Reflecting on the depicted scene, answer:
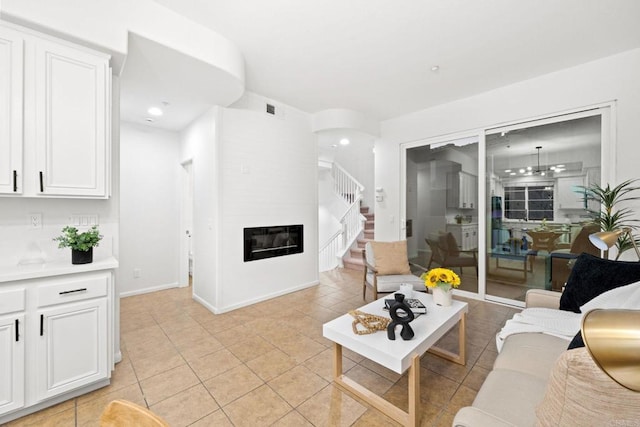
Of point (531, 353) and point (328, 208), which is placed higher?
point (328, 208)

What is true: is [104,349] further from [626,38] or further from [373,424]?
[626,38]

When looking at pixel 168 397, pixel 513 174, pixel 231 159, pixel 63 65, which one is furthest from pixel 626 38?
pixel 168 397

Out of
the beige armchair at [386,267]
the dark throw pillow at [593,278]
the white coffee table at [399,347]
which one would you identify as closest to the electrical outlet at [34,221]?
the white coffee table at [399,347]

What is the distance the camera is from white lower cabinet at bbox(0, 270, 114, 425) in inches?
67.7

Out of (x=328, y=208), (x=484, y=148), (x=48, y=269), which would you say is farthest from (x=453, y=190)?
(x=48, y=269)

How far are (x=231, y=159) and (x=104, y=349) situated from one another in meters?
2.34

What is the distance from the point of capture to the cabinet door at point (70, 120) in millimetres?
1920

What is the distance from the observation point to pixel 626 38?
268cm

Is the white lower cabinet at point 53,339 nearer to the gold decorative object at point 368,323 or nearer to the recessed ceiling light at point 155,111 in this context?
the gold decorative object at point 368,323

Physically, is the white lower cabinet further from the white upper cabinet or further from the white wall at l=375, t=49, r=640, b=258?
the white wall at l=375, t=49, r=640, b=258

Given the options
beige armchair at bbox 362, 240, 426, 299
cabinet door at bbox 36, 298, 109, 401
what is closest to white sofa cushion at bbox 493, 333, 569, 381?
beige armchair at bbox 362, 240, 426, 299

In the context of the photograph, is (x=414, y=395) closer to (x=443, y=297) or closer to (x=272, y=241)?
(x=443, y=297)

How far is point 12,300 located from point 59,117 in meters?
1.24

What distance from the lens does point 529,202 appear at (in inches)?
139
